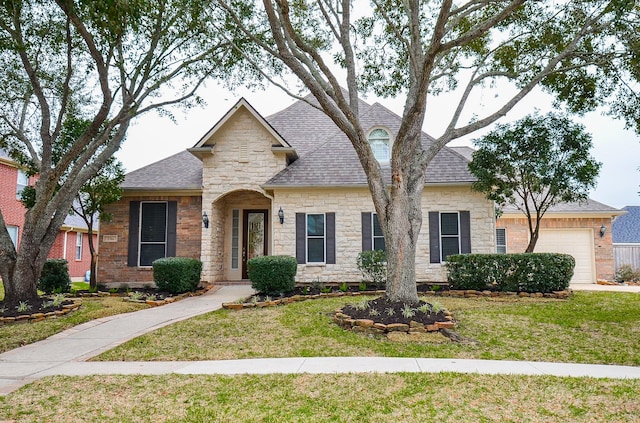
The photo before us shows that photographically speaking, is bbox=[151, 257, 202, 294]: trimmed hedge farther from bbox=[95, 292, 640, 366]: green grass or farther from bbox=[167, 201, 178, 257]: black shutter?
bbox=[95, 292, 640, 366]: green grass

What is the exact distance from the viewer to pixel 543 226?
17.6 metres

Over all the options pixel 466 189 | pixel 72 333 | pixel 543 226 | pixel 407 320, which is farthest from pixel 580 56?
pixel 72 333

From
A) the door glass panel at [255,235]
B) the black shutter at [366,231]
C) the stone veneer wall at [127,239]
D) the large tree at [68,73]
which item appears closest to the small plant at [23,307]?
the large tree at [68,73]

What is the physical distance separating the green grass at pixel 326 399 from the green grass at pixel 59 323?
9.46 feet

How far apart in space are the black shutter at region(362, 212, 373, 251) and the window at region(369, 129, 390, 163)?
6.53 feet

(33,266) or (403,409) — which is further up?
(33,266)

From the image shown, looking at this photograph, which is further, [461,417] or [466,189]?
[466,189]

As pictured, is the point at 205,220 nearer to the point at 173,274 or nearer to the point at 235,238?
the point at 235,238

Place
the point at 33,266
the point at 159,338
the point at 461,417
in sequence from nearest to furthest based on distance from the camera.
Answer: the point at 461,417, the point at 159,338, the point at 33,266

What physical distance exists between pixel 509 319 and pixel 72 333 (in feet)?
26.6

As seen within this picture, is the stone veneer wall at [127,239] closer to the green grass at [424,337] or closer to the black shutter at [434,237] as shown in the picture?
the green grass at [424,337]

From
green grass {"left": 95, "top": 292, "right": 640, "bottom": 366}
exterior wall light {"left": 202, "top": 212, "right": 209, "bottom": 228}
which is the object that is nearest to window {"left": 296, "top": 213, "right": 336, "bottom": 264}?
exterior wall light {"left": 202, "top": 212, "right": 209, "bottom": 228}

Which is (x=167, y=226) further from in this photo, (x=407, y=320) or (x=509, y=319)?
(x=509, y=319)

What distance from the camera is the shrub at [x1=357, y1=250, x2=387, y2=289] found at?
13.0 metres
